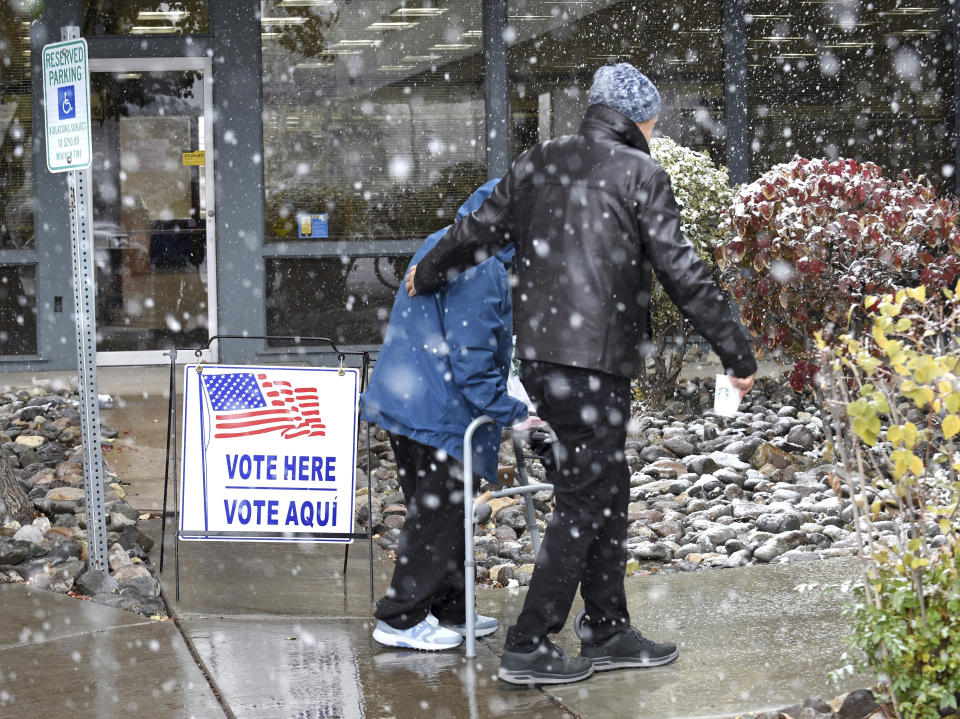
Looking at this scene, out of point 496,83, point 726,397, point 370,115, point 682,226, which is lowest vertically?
point 726,397

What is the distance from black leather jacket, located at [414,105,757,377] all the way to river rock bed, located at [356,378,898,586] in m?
1.77

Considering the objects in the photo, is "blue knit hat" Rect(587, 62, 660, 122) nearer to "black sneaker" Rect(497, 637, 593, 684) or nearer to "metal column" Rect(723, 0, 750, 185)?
"black sneaker" Rect(497, 637, 593, 684)

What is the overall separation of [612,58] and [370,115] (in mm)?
2360

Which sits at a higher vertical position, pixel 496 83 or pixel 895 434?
pixel 496 83

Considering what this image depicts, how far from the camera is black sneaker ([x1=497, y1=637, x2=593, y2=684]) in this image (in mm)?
3770

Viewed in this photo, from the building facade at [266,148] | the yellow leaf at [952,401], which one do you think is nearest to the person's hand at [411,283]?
the yellow leaf at [952,401]

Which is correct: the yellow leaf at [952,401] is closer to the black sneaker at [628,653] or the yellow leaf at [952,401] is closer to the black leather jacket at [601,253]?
the black leather jacket at [601,253]

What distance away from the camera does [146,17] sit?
1063 cm

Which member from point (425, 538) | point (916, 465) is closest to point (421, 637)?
point (425, 538)

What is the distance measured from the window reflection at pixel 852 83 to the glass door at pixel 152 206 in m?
5.26

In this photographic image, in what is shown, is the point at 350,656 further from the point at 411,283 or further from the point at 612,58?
the point at 612,58

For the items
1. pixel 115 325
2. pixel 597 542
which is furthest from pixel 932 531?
pixel 115 325

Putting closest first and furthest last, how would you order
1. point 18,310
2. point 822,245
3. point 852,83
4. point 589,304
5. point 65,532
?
point 589,304 < point 65,532 < point 822,245 < point 18,310 < point 852,83

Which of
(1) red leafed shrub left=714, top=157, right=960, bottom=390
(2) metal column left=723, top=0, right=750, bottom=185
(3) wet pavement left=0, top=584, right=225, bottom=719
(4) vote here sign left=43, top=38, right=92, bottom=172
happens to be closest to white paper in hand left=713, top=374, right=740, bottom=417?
(3) wet pavement left=0, top=584, right=225, bottom=719
